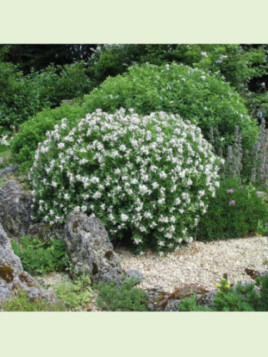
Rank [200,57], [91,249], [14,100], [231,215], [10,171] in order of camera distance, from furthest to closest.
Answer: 1. [14,100]
2. [200,57]
3. [10,171]
4. [231,215]
5. [91,249]

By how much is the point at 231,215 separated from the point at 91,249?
2.29 metres

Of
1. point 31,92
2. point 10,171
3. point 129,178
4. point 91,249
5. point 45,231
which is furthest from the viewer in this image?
point 31,92

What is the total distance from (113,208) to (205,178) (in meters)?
1.28

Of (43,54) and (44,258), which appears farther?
(43,54)

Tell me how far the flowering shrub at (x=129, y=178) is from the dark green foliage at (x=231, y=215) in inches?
10.3

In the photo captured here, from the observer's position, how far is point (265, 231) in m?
6.35

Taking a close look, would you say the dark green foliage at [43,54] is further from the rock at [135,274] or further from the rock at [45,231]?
the rock at [135,274]

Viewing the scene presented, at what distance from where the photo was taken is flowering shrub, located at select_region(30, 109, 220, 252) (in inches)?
213

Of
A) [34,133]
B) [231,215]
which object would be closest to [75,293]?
[231,215]

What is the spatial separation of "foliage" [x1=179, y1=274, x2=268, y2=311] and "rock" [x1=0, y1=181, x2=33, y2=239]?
9.57 feet

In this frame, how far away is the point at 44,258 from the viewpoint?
5188 millimetres

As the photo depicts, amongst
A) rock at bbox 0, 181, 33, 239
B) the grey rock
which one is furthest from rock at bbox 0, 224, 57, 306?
rock at bbox 0, 181, 33, 239

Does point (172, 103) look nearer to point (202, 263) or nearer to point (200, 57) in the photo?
point (202, 263)

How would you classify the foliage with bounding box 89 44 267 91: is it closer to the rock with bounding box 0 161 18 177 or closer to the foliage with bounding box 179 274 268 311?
the rock with bounding box 0 161 18 177
